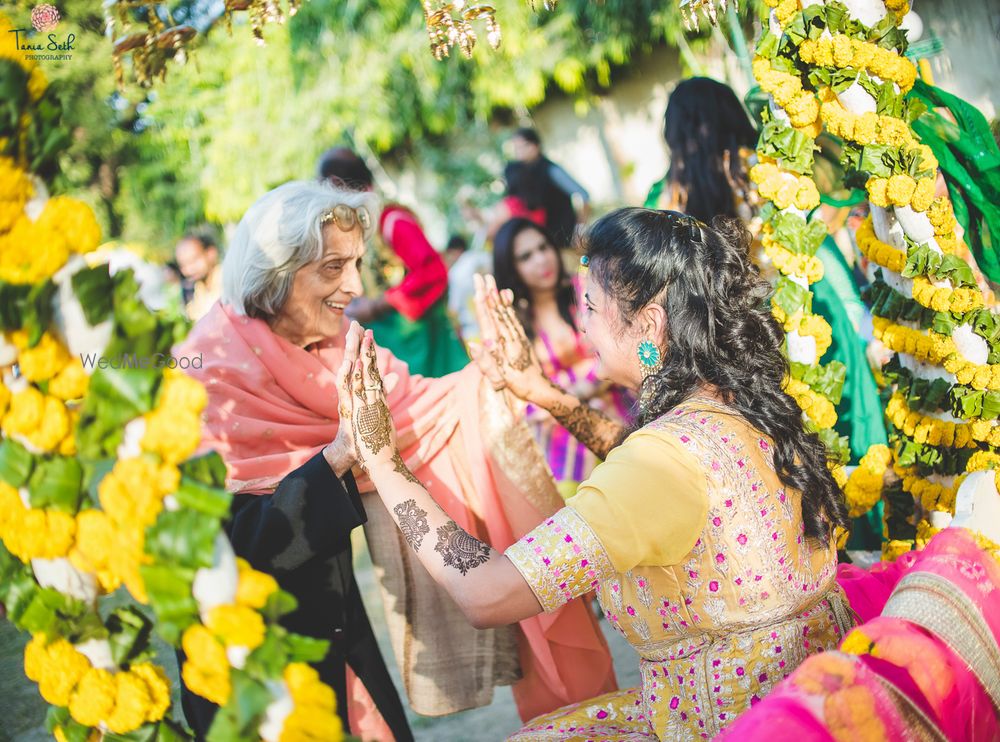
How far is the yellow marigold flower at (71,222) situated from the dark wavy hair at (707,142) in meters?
2.52

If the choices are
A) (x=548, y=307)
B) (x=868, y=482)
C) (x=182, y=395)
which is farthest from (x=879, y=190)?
(x=548, y=307)

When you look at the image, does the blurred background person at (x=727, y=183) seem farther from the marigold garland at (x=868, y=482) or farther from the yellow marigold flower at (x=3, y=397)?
the yellow marigold flower at (x=3, y=397)

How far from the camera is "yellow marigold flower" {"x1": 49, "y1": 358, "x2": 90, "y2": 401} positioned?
1.32 metres

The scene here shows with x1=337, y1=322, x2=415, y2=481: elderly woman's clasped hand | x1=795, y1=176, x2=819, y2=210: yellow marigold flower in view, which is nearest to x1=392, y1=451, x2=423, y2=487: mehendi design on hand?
x1=337, y1=322, x2=415, y2=481: elderly woman's clasped hand

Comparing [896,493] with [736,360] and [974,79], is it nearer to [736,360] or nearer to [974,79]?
Answer: [736,360]

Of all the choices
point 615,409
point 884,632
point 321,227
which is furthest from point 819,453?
point 615,409

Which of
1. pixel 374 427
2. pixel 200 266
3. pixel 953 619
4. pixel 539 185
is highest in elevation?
pixel 374 427

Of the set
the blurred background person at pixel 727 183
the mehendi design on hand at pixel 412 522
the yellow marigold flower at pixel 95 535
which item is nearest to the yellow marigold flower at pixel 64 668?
the yellow marigold flower at pixel 95 535

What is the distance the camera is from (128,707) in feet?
4.54

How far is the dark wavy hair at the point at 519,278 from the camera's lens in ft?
14.6

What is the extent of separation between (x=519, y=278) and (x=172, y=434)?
3.27m

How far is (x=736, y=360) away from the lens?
191cm

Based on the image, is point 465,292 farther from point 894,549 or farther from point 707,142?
point 894,549

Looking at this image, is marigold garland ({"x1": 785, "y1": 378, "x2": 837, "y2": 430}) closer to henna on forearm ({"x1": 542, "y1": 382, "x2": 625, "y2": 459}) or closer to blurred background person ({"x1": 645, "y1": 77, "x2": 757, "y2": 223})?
henna on forearm ({"x1": 542, "y1": 382, "x2": 625, "y2": 459})
